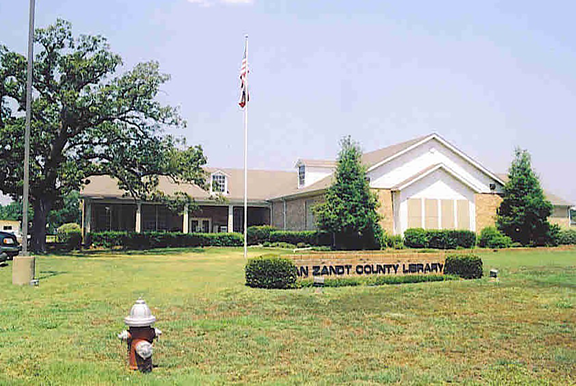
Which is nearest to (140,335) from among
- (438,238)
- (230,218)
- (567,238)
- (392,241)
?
(392,241)

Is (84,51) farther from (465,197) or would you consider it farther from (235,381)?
(235,381)

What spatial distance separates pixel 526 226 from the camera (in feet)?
112

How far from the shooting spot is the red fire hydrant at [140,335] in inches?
241

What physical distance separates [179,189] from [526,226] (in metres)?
23.8

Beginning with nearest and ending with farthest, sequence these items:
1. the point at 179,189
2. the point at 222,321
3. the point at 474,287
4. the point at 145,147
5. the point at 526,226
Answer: the point at 222,321
the point at 474,287
the point at 145,147
the point at 526,226
the point at 179,189

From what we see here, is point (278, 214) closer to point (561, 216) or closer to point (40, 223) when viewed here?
point (40, 223)

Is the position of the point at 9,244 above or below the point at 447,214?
below

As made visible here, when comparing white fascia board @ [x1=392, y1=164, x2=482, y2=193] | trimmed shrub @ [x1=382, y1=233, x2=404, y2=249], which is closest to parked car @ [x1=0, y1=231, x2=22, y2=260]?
trimmed shrub @ [x1=382, y1=233, x2=404, y2=249]

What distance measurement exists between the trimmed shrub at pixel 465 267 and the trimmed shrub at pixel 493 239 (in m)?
18.4

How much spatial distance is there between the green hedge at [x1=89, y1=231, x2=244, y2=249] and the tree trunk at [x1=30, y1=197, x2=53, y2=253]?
6537mm

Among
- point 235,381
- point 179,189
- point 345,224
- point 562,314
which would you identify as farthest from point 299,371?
point 179,189

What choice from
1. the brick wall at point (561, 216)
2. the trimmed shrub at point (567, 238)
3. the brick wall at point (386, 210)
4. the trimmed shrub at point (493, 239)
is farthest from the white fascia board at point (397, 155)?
the brick wall at point (561, 216)

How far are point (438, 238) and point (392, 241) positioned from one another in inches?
97.5

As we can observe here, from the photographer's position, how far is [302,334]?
8.61m
